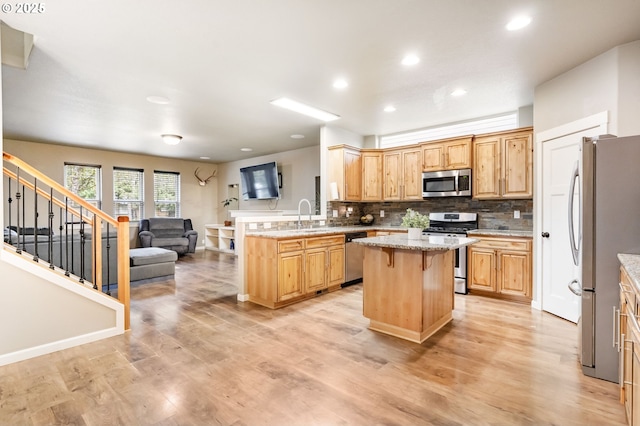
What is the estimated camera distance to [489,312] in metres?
3.72

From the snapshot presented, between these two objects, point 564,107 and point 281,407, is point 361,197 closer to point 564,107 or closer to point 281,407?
point 564,107

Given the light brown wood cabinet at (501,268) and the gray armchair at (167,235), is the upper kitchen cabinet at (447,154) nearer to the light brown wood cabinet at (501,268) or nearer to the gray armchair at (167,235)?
the light brown wood cabinet at (501,268)

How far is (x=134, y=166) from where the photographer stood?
8.21 metres

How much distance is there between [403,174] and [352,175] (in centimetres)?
89

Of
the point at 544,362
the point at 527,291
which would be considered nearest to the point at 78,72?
the point at 544,362

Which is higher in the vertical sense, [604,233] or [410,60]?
[410,60]

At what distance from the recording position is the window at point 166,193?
8703mm

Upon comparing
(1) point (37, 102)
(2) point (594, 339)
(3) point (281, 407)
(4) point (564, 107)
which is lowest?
(3) point (281, 407)

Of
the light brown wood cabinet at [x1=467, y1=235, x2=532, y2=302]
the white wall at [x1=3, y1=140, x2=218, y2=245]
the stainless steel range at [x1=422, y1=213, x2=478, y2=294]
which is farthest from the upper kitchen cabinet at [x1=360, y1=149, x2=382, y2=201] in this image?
the white wall at [x1=3, y1=140, x2=218, y2=245]

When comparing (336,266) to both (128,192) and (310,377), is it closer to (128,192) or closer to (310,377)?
(310,377)

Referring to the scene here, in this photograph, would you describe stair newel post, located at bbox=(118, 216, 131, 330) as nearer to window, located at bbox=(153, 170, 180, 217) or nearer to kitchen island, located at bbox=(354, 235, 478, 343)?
kitchen island, located at bbox=(354, 235, 478, 343)

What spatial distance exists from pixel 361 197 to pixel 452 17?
364cm

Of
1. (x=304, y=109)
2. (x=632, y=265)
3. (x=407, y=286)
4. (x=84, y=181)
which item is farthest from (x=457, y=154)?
(x=84, y=181)

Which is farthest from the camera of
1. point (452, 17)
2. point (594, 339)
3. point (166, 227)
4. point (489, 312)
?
point (166, 227)
